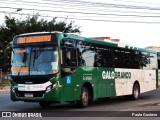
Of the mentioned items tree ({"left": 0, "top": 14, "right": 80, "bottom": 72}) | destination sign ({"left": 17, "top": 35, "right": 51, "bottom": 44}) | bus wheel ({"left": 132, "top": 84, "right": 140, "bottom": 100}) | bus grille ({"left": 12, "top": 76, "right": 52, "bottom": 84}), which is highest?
tree ({"left": 0, "top": 14, "right": 80, "bottom": 72})

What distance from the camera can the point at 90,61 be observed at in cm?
1661

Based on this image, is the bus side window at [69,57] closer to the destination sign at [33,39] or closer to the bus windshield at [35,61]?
the bus windshield at [35,61]

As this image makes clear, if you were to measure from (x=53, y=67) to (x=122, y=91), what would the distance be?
6.32 m

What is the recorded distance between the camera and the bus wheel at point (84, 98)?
15.6 m

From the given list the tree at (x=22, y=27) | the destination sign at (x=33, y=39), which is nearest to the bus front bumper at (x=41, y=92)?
the destination sign at (x=33, y=39)

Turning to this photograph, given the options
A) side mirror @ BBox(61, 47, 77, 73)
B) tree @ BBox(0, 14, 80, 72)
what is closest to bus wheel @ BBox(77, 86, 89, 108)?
side mirror @ BBox(61, 47, 77, 73)

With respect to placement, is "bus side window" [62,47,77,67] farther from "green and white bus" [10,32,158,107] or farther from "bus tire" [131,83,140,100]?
"bus tire" [131,83,140,100]

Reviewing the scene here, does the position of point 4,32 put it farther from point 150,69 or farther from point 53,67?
point 53,67

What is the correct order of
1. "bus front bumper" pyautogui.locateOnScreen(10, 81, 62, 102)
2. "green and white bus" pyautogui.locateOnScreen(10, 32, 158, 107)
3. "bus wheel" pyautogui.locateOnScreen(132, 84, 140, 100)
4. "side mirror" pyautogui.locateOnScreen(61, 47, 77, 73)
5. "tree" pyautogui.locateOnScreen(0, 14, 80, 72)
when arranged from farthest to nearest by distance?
"tree" pyautogui.locateOnScreen(0, 14, 80, 72), "bus wheel" pyautogui.locateOnScreen(132, 84, 140, 100), "side mirror" pyautogui.locateOnScreen(61, 47, 77, 73), "green and white bus" pyautogui.locateOnScreen(10, 32, 158, 107), "bus front bumper" pyautogui.locateOnScreen(10, 81, 62, 102)

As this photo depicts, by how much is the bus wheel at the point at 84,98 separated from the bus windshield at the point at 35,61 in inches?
80.9

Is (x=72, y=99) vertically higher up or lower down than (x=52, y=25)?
lower down

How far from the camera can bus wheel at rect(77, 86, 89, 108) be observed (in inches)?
615

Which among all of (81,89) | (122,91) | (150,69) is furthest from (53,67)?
(150,69)

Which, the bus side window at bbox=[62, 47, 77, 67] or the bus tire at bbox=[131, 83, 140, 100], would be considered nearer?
the bus side window at bbox=[62, 47, 77, 67]
